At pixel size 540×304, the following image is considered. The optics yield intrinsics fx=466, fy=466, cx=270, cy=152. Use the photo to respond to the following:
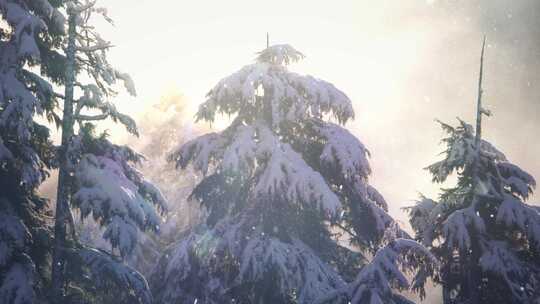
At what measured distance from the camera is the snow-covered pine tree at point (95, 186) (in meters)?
8.27

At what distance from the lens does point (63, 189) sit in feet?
28.7

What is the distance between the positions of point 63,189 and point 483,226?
30.0 ft

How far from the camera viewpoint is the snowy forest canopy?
323 inches

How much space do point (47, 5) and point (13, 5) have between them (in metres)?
0.74

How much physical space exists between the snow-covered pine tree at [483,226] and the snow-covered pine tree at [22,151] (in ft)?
28.8

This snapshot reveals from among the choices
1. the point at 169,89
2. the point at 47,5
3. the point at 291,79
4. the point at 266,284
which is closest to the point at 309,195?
the point at 266,284

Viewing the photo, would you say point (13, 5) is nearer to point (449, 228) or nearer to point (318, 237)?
point (318, 237)

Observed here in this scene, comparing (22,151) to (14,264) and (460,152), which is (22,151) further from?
(460,152)

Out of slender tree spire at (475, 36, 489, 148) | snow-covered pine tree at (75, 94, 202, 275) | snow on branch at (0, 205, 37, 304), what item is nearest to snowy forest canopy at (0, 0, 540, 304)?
snow on branch at (0, 205, 37, 304)

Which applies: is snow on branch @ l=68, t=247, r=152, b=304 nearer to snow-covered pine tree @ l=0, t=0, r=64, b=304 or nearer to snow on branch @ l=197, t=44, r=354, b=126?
snow-covered pine tree @ l=0, t=0, r=64, b=304

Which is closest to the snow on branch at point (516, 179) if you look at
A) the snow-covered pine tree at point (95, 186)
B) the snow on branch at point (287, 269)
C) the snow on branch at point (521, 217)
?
the snow on branch at point (521, 217)

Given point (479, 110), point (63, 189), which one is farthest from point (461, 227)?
point (63, 189)

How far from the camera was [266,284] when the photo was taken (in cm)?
887

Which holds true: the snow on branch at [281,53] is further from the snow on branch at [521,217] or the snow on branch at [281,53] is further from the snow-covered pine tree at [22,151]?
the snow on branch at [521,217]
